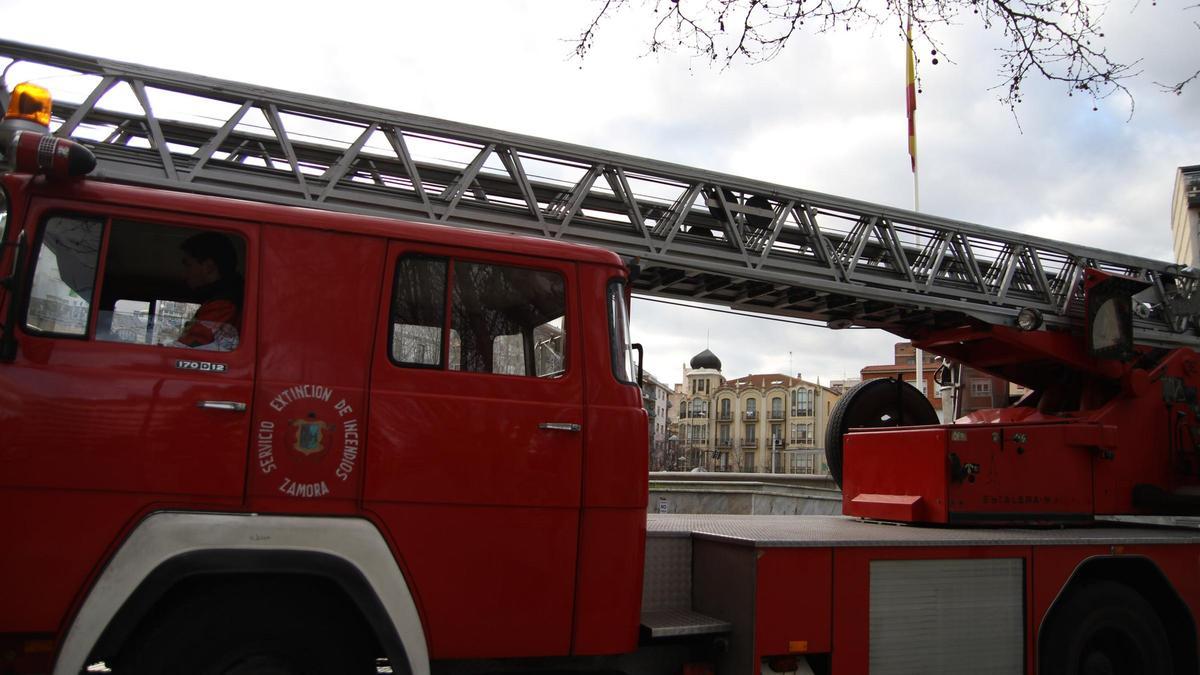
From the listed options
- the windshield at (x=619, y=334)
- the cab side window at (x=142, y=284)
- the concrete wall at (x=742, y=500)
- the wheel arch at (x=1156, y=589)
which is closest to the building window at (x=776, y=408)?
the concrete wall at (x=742, y=500)

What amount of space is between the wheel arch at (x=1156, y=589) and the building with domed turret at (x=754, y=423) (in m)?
94.5

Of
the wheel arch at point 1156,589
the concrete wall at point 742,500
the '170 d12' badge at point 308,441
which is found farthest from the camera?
the concrete wall at point 742,500

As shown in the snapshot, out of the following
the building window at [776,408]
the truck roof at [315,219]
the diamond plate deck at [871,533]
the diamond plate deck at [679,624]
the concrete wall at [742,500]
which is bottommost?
the diamond plate deck at [679,624]

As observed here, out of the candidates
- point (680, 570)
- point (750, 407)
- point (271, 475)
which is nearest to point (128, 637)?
point (271, 475)

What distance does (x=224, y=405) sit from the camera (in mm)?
3547

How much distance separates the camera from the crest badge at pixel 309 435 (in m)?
3.64

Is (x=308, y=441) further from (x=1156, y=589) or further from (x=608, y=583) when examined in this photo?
(x=1156, y=589)

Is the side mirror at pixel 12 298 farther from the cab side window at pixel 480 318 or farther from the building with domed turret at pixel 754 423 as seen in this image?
the building with domed turret at pixel 754 423

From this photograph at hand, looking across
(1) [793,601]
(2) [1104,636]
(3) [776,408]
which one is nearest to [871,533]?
(1) [793,601]

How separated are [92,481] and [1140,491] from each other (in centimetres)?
700

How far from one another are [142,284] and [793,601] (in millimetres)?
3360

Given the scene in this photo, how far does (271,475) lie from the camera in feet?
11.7

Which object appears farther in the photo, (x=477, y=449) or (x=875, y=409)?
(x=875, y=409)

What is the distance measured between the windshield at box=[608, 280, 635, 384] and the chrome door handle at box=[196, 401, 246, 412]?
1.67 meters
